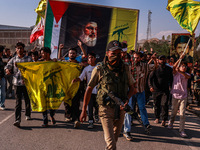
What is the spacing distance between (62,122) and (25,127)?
1.00 meters

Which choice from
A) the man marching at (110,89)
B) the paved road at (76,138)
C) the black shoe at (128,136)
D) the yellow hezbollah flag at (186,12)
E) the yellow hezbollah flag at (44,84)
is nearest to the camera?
the man marching at (110,89)

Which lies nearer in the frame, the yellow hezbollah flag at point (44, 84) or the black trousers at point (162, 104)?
the yellow hezbollah flag at point (44, 84)

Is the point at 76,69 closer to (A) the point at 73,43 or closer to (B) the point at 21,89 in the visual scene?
(B) the point at 21,89

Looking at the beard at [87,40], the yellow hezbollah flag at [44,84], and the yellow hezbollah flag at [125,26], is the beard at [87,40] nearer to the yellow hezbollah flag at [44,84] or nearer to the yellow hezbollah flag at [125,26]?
the yellow hezbollah flag at [125,26]

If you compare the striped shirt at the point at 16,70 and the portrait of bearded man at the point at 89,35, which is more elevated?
the portrait of bearded man at the point at 89,35

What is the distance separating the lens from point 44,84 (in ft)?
17.8

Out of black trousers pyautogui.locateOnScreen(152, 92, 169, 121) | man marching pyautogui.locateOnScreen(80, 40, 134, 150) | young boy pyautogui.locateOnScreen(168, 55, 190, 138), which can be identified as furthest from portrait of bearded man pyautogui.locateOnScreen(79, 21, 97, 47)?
man marching pyautogui.locateOnScreen(80, 40, 134, 150)

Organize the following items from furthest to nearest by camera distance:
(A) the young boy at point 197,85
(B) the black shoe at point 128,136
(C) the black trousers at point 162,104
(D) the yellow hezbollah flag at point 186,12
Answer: (A) the young boy at point 197,85
(C) the black trousers at point 162,104
(D) the yellow hezbollah flag at point 186,12
(B) the black shoe at point 128,136

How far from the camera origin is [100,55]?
8828 millimetres

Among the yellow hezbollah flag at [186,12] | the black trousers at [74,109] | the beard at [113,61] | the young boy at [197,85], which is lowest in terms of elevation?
the black trousers at [74,109]

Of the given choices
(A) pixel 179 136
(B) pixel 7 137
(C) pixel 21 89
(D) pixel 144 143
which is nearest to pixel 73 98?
(C) pixel 21 89

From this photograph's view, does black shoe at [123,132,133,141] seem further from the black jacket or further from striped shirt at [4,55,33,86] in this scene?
striped shirt at [4,55,33,86]

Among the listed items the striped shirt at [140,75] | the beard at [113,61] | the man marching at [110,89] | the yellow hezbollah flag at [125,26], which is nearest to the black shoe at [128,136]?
the striped shirt at [140,75]

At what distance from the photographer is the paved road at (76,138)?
421 cm
